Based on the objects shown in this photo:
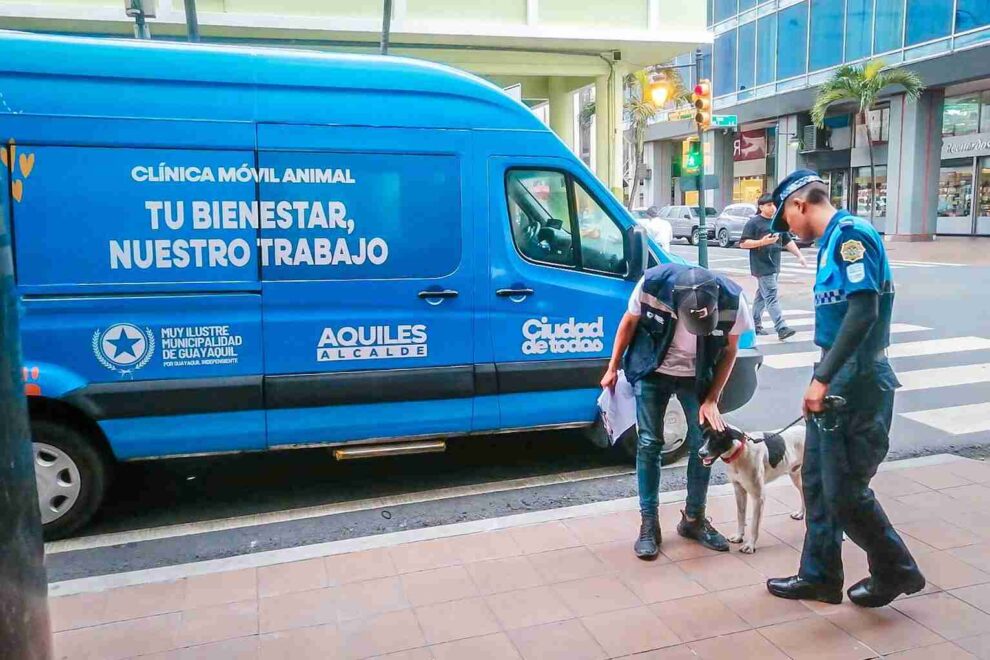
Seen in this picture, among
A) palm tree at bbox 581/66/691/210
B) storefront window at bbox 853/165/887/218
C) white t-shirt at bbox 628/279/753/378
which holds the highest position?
palm tree at bbox 581/66/691/210

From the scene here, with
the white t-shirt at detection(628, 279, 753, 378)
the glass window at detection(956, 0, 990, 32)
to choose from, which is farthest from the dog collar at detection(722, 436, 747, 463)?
the glass window at detection(956, 0, 990, 32)

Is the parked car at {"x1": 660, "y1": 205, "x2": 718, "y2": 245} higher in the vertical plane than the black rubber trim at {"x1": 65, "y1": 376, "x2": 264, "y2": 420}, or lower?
higher

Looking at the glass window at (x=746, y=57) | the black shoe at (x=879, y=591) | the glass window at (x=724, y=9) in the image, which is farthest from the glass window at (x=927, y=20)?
the black shoe at (x=879, y=591)

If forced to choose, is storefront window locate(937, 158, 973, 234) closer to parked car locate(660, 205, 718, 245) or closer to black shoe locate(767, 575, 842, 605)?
parked car locate(660, 205, 718, 245)

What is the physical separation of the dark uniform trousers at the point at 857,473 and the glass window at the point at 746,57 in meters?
37.5

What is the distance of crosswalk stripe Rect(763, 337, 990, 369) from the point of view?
31.1 feet

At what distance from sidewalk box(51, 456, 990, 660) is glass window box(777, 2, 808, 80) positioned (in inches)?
1323

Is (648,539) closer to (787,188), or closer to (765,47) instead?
(787,188)

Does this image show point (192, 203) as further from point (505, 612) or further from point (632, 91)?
point (632, 91)

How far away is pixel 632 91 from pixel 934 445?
25.2 m

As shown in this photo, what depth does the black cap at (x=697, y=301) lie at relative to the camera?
12.7 ft

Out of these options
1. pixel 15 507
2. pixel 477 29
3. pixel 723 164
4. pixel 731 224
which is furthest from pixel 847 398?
pixel 723 164

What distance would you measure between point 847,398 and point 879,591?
884 millimetres

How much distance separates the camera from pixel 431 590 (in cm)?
383
